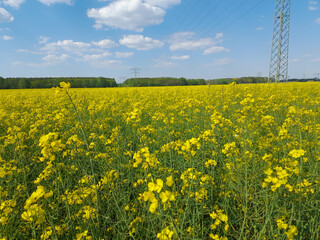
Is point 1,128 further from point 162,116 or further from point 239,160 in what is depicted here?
point 239,160

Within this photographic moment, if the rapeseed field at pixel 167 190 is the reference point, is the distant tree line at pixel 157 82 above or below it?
above

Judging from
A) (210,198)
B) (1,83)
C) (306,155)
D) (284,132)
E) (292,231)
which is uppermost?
(1,83)

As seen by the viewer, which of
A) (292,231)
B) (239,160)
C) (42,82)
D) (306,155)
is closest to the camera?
(292,231)

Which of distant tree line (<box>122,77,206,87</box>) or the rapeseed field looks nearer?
the rapeseed field

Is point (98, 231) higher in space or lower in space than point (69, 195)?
lower

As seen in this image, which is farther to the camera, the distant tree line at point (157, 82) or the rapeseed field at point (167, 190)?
the distant tree line at point (157, 82)

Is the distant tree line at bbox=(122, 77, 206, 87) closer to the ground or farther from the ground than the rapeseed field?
Result: farther from the ground

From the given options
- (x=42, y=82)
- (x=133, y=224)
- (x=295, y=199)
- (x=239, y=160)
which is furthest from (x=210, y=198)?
(x=42, y=82)

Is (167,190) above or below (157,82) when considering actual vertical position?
below

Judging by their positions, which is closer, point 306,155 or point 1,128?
point 306,155

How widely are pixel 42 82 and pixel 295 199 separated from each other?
4484cm

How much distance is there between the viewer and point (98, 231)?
5.49ft

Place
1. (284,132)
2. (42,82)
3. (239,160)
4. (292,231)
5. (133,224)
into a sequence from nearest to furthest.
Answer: (292,231)
(133,224)
(239,160)
(284,132)
(42,82)

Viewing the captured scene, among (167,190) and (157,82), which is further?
(157,82)
